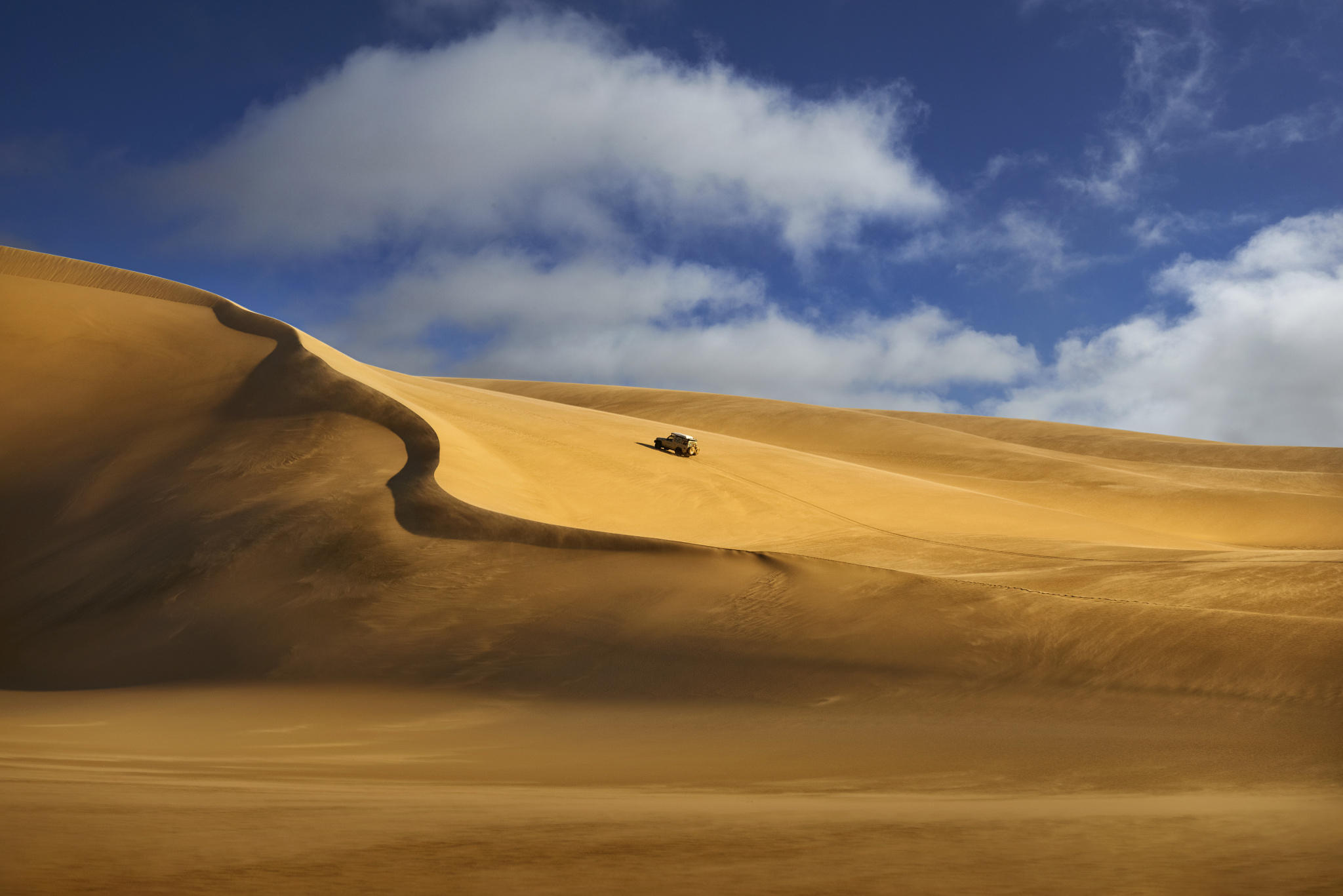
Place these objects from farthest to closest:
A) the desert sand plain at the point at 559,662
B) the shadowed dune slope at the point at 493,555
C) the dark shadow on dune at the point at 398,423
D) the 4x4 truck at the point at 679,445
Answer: the 4x4 truck at the point at 679,445 → the dark shadow on dune at the point at 398,423 → the shadowed dune slope at the point at 493,555 → the desert sand plain at the point at 559,662

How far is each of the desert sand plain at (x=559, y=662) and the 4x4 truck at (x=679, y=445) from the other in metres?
0.63

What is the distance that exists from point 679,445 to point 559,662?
19021mm

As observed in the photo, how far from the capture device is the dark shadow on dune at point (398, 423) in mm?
18359

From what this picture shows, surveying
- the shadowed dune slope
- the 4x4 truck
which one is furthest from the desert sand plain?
the 4x4 truck

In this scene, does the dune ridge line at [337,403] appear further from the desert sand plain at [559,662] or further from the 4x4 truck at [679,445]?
the 4x4 truck at [679,445]

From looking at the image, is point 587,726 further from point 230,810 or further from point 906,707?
point 230,810

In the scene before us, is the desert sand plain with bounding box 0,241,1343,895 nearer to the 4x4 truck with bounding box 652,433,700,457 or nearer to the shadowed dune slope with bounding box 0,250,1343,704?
the shadowed dune slope with bounding box 0,250,1343,704

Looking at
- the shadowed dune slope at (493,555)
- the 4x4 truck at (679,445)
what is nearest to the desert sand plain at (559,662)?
the shadowed dune slope at (493,555)

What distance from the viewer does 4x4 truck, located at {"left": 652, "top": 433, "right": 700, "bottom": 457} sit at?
3341cm

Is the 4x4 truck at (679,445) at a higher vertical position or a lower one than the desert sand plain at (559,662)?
higher

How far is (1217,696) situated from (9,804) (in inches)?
487

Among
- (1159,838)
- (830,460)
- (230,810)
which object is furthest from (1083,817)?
(830,460)

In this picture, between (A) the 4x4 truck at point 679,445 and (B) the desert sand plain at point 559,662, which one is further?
(A) the 4x4 truck at point 679,445

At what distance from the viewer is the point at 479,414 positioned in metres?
33.4
